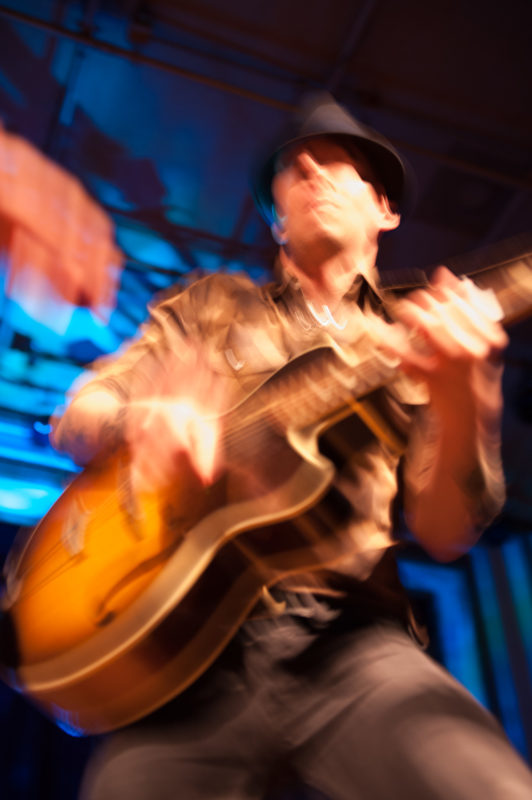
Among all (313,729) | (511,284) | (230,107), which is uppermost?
(511,284)

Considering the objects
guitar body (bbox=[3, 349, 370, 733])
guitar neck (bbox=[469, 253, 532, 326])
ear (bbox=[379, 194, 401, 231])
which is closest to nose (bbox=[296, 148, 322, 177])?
ear (bbox=[379, 194, 401, 231])

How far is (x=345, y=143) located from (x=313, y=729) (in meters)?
1.47

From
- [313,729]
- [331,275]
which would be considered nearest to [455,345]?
[331,275]

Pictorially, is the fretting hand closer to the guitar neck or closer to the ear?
the guitar neck

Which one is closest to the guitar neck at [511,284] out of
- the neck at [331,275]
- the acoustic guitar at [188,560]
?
the acoustic guitar at [188,560]

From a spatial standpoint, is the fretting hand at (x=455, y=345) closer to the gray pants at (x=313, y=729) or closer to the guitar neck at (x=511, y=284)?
the guitar neck at (x=511, y=284)

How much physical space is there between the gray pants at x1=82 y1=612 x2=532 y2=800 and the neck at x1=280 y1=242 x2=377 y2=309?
2.68ft

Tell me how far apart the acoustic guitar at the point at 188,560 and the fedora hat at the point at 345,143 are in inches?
25.9

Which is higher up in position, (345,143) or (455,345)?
(345,143)

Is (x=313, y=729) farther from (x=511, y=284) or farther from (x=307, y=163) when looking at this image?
(x=307, y=163)

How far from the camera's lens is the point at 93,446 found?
4.55 feet

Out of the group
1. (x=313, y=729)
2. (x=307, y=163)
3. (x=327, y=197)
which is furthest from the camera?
(x=307, y=163)

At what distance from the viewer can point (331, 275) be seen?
1.60 meters

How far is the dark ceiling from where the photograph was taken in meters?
3.33
